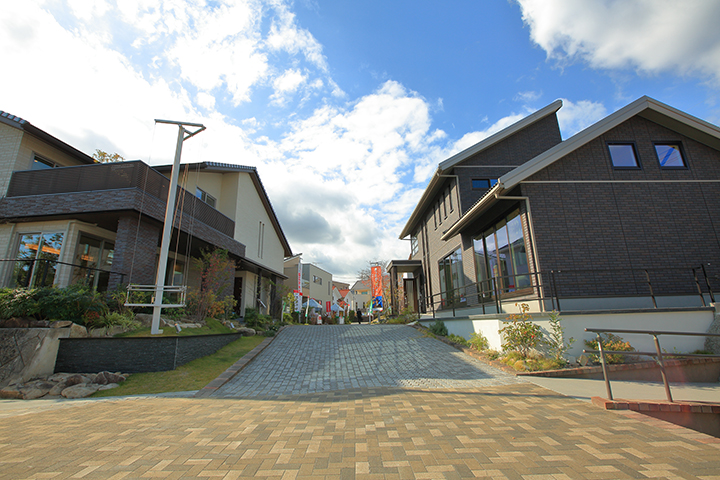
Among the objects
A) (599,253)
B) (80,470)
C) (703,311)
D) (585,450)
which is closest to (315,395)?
(80,470)

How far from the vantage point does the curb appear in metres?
6.34

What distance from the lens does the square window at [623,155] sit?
1045cm

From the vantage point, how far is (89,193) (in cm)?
1052

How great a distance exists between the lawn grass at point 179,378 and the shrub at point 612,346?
8.19 meters

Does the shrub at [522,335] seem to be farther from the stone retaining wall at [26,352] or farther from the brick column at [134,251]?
the brick column at [134,251]

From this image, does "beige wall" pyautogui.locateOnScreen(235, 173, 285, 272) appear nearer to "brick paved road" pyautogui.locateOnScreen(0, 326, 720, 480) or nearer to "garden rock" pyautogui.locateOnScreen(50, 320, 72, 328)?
"garden rock" pyautogui.locateOnScreen(50, 320, 72, 328)

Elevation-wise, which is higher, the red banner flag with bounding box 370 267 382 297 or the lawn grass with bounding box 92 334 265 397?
the red banner flag with bounding box 370 267 382 297

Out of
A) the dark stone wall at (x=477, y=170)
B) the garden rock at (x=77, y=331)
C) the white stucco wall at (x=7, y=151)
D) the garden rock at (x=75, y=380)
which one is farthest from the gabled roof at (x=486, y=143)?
the white stucco wall at (x=7, y=151)

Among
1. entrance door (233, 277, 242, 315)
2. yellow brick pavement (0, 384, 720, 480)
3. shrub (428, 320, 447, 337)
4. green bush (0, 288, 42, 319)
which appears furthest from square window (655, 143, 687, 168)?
entrance door (233, 277, 242, 315)

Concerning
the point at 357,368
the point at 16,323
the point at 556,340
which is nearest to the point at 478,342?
the point at 556,340

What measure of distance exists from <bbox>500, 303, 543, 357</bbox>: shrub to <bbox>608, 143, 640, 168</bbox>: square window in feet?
20.1

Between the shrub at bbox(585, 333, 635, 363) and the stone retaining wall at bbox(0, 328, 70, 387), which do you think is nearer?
the stone retaining wall at bbox(0, 328, 70, 387)

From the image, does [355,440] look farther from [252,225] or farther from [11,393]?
[252,225]

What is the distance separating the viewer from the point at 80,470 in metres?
2.97
